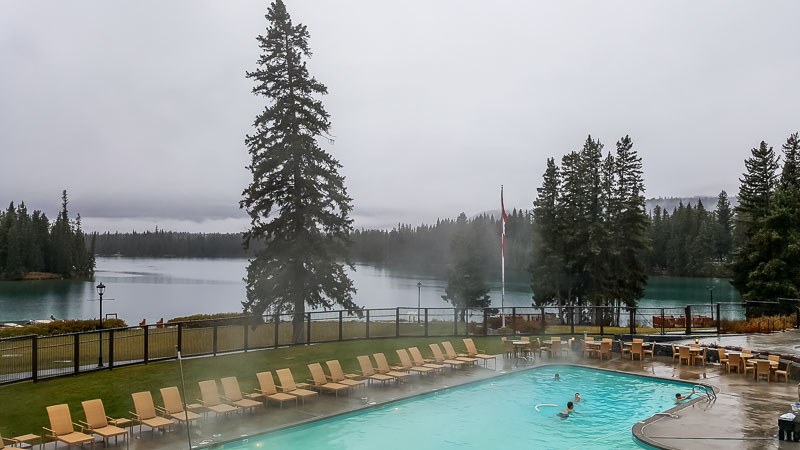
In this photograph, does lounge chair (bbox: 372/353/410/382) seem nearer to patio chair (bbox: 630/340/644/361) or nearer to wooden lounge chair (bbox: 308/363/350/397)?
wooden lounge chair (bbox: 308/363/350/397)

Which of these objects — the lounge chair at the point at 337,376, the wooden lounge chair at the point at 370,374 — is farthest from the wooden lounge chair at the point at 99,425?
the wooden lounge chair at the point at 370,374

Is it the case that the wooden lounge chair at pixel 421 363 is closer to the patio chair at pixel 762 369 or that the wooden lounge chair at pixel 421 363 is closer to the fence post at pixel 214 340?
the fence post at pixel 214 340

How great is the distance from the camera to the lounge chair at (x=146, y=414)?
48.9ft

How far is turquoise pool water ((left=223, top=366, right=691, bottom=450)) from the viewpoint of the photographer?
1611 cm

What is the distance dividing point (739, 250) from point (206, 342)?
45.1 metres

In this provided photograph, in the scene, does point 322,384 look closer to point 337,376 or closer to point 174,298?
point 337,376

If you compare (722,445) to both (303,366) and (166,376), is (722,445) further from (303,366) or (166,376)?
(166,376)

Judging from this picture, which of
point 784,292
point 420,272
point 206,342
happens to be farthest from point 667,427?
point 420,272

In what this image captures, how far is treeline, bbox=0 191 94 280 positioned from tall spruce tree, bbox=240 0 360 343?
11559 cm

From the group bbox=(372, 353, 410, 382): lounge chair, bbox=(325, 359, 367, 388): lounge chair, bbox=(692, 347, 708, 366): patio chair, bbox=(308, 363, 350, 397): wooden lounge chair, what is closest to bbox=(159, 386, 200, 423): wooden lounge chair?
bbox=(308, 363, 350, 397): wooden lounge chair

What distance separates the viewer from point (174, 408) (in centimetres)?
1570

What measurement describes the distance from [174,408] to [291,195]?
14842 millimetres

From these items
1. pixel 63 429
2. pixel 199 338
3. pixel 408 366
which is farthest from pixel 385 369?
pixel 63 429

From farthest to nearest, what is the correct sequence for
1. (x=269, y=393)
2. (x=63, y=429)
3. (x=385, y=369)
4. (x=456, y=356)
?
(x=456, y=356), (x=385, y=369), (x=269, y=393), (x=63, y=429)
